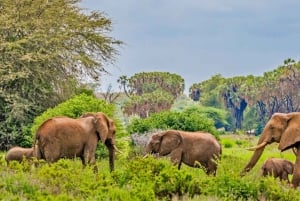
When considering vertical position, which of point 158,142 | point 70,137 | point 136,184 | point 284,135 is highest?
point 284,135

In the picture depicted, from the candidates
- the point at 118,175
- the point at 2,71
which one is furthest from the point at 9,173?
the point at 2,71

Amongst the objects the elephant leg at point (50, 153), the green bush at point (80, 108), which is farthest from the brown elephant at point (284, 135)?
the green bush at point (80, 108)

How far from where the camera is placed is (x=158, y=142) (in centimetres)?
1545

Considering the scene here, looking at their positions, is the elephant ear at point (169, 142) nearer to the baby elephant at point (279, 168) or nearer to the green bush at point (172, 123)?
the baby elephant at point (279, 168)

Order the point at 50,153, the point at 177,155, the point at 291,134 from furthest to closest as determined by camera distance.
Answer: the point at 177,155, the point at 50,153, the point at 291,134

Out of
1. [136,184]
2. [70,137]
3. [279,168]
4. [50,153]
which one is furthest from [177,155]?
[136,184]

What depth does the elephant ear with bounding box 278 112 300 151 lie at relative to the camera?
13312 millimetres

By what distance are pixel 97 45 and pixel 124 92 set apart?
50846 mm

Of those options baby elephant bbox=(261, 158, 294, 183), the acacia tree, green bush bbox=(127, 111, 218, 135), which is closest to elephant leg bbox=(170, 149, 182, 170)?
baby elephant bbox=(261, 158, 294, 183)

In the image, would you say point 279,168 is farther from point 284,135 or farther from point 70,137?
point 70,137

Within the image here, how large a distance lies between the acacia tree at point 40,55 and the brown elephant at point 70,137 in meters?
12.9

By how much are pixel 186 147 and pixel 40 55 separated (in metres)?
15.4

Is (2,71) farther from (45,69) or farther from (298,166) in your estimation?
(298,166)

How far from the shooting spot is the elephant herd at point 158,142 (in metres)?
13.8
